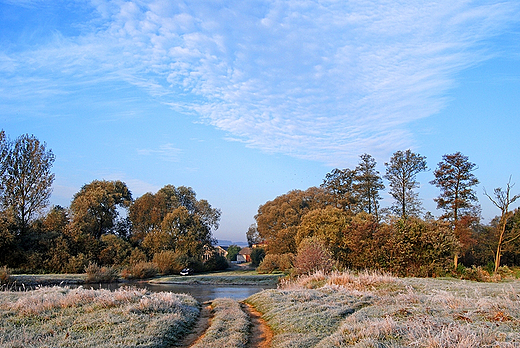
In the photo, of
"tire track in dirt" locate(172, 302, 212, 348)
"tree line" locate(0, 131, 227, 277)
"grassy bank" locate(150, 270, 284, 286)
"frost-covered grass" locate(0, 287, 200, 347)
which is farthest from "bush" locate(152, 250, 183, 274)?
"tire track in dirt" locate(172, 302, 212, 348)

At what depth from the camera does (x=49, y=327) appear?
8.98 m

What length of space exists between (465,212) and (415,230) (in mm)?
20728

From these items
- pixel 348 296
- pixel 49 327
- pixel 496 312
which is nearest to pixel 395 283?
pixel 348 296

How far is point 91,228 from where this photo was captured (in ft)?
157

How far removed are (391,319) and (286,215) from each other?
1858 inches

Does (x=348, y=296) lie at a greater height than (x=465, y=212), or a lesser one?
lesser

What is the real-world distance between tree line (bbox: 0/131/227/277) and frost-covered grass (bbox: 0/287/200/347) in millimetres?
28085

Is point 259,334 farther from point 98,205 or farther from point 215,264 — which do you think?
point 215,264

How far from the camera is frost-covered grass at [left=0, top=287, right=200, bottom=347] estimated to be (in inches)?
312

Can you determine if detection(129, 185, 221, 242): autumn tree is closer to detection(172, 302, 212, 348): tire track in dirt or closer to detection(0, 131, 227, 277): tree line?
detection(0, 131, 227, 277): tree line

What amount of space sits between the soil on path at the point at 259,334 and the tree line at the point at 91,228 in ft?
99.5

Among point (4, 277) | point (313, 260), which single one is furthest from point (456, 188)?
point (4, 277)

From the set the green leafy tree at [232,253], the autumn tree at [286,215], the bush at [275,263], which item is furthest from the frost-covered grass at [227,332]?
the green leafy tree at [232,253]

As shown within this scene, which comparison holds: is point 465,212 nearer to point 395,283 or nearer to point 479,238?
point 479,238
